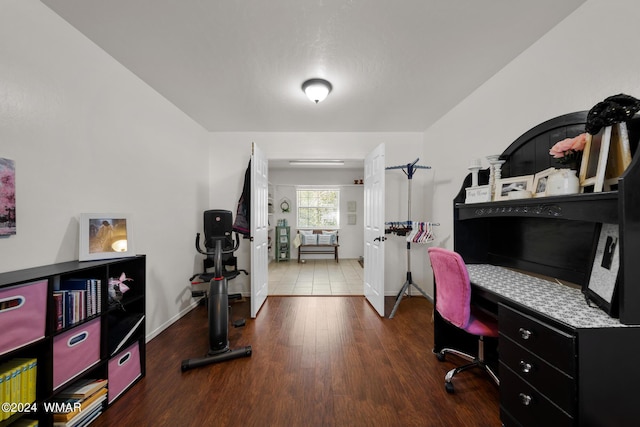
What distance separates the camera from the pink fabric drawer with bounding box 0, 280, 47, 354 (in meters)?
1.03

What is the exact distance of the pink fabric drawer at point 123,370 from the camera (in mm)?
1537

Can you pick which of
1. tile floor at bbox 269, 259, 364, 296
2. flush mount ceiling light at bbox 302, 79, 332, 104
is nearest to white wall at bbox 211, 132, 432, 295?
tile floor at bbox 269, 259, 364, 296

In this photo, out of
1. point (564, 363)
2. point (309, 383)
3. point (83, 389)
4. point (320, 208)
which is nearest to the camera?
point (564, 363)

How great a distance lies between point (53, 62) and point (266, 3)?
4.71ft

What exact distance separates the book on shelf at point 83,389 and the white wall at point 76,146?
0.79m

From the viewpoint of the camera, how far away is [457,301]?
1.60m

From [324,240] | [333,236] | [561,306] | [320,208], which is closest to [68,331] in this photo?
[561,306]

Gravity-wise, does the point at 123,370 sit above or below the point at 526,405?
below

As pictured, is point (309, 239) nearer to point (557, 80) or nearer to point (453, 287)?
point (453, 287)

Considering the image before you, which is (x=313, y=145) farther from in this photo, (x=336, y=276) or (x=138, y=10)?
(x=336, y=276)

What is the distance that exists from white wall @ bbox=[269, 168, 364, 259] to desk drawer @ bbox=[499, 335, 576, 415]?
5439 millimetres

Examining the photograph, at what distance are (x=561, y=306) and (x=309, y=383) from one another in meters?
1.61

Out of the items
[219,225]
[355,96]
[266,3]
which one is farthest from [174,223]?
[355,96]

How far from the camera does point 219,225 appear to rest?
2.62 meters
